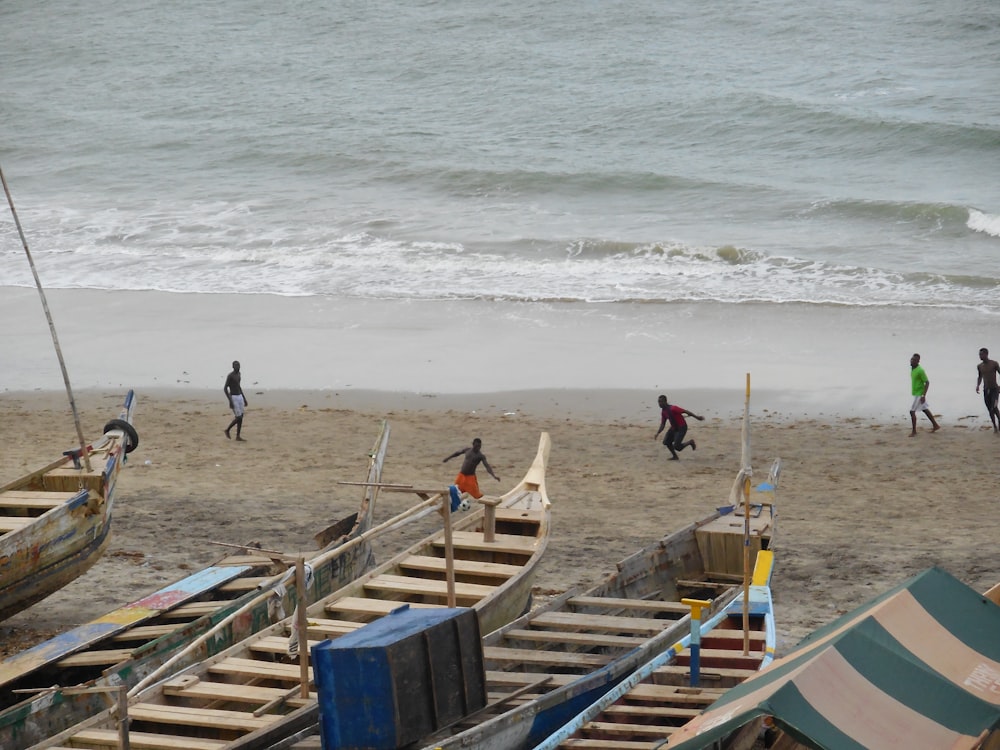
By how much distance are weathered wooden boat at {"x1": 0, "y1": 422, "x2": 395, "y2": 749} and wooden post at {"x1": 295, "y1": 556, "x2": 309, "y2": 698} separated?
25 cm

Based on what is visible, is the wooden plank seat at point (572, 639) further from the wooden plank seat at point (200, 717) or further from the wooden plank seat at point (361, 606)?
the wooden plank seat at point (200, 717)

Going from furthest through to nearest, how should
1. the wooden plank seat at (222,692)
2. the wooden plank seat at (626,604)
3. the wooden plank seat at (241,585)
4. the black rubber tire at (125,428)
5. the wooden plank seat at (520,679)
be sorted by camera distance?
the black rubber tire at (125,428) < the wooden plank seat at (241,585) < the wooden plank seat at (626,604) < the wooden plank seat at (520,679) < the wooden plank seat at (222,692)

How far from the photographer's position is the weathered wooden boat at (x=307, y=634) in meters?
8.20

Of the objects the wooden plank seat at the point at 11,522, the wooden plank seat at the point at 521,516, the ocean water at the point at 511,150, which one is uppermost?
the ocean water at the point at 511,150

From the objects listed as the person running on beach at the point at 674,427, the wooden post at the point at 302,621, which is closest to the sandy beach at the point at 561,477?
the person running on beach at the point at 674,427

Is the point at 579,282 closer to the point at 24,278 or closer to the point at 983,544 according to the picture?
the point at 24,278

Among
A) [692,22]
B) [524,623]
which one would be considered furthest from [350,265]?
[692,22]

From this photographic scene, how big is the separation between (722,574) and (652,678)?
9.47 ft

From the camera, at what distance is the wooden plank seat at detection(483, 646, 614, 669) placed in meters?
9.31

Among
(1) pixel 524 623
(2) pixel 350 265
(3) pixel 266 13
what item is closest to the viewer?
(1) pixel 524 623

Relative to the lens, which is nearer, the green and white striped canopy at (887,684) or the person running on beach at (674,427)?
the green and white striped canopy at (887,684)

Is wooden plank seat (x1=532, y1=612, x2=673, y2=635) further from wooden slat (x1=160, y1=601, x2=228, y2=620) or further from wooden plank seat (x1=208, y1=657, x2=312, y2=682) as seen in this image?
wooden slat (x1=160, y1=601, x2=228, y2=620)

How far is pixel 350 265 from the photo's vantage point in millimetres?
26938

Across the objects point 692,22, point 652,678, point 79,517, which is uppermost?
point 692,22
